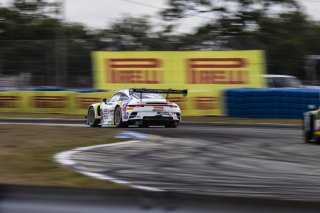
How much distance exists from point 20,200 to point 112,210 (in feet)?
1.90

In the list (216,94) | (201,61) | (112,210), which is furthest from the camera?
(201,61)

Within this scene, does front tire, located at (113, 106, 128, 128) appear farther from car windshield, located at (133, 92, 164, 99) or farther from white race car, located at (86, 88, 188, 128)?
car windshield, located at (133, 92, 164, 99)

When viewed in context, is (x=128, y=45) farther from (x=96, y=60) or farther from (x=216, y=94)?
(x=216, y=94)

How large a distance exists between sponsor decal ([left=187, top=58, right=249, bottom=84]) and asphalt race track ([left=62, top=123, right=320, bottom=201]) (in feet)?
27.7

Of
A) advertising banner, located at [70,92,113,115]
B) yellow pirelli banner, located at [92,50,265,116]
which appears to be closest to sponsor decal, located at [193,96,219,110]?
yellow pirelli banner, located at [92,50,265,116]

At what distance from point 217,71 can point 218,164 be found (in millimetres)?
13551

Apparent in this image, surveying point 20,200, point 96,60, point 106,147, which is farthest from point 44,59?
point 20,200

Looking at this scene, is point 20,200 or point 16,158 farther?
point 16,158

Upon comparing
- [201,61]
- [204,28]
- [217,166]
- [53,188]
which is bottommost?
[217,166]

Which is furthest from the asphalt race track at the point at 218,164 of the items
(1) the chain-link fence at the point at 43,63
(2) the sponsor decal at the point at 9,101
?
(2) the sponsor decal at the point at 9,101

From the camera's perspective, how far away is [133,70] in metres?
23.8

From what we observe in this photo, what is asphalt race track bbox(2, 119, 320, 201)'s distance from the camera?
7.28 m

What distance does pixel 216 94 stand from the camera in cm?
2139

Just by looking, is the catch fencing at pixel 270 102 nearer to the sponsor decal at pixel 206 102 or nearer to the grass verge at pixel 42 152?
the sponsor decal at pixel 206 102
